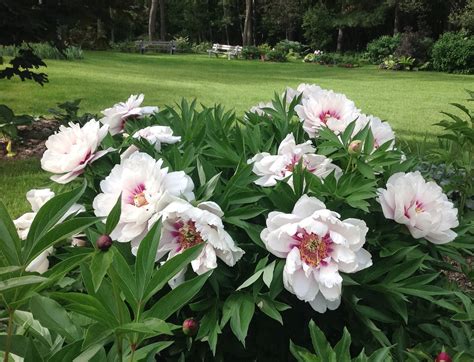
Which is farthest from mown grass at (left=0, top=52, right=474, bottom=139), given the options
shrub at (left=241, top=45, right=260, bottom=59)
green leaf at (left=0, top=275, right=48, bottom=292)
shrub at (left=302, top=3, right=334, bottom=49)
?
shrub at (left=302, top=3, right=334, bottom=49)

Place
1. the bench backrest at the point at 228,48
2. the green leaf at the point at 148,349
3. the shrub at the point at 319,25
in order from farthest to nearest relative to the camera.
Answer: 1. the shrub at the point at 319,25
2. the bench backrest at the point at 228,48
3. the green leaf at the point at 148,349

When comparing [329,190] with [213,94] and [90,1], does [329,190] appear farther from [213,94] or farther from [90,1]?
[213,94]

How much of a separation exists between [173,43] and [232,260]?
117ft

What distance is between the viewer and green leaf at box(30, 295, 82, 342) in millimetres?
826

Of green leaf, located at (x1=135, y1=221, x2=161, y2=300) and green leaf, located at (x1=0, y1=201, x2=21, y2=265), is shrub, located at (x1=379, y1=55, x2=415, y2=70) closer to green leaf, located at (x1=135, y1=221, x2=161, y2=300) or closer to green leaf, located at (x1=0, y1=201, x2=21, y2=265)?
green leaf, located at (x1=135, y1=221, x2=161, y2=300)

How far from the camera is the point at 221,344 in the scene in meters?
1.41

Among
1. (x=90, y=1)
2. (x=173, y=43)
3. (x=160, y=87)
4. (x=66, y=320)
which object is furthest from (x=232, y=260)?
(x=173, y=43)

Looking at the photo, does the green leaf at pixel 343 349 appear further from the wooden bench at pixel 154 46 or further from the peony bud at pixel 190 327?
the wooden bench at pixel 154 46

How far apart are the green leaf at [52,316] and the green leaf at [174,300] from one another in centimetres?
17

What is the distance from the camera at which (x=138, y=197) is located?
4.27 ft

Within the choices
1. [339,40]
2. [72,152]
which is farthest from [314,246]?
[339,40]

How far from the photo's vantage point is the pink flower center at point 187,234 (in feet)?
4.16

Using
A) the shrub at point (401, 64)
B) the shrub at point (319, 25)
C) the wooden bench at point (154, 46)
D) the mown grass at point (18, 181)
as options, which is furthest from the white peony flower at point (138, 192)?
the shrub at point (319, 25)

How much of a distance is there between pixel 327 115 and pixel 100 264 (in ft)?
4.04
